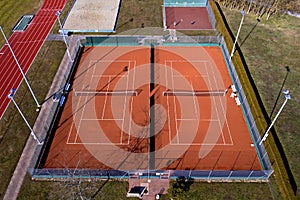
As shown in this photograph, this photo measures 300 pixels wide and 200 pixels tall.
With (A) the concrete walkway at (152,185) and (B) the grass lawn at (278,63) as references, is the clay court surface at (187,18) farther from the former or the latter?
(A) the concrete walkway at (152,185)

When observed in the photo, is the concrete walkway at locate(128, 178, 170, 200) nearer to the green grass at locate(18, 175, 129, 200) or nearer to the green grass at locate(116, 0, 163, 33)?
the green grass at locate(18, 175, 129, 200)

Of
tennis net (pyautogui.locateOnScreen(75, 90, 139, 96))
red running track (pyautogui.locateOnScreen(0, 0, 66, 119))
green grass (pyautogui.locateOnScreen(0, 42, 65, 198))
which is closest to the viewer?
green grass (pyautogui.locateOnScreen(0, 42, 65, 198))

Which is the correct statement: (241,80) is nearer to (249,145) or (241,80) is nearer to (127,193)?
(249,145)

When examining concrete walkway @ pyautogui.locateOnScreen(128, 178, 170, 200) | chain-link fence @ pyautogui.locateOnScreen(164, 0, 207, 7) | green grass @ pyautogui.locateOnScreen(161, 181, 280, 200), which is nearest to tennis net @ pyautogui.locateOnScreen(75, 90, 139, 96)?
concrete walkway @ pyautogui.locateOnScreen(128, 178, 170, 200)

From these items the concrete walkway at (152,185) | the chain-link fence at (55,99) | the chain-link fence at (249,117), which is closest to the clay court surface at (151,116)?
the chain-link fence at (249,117)

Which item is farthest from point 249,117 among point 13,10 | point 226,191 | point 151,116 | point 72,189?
point 13,10

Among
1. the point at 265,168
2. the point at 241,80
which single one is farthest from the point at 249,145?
the point at 241,80

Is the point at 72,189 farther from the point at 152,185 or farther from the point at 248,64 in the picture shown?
the point at 248,64
